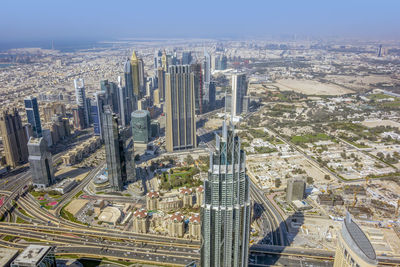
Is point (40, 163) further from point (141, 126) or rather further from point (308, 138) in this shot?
point (308, 138)

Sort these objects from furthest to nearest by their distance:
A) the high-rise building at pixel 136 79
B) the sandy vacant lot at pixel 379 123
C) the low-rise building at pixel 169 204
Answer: the high-rise building at pixel 136 79 → the sandy vacant lot at pixel 379 123 → the low-rise building at pixel 169 204

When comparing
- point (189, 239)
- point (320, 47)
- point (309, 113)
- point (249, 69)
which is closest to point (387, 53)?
point (320, 47)

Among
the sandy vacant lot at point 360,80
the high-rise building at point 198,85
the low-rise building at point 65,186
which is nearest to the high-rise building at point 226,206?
the low-rise building at point 65,186

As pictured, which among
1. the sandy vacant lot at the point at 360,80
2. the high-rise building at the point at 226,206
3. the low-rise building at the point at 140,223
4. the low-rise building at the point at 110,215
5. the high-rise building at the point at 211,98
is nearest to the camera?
the high-rise building at the point at 226,206

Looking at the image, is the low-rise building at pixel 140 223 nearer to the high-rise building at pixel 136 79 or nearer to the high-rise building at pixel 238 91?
the high-rise building at pixel 136 79

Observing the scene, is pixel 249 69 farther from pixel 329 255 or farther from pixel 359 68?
pixel 329 255

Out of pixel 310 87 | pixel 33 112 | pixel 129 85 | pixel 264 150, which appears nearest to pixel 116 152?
pixel 33 112
